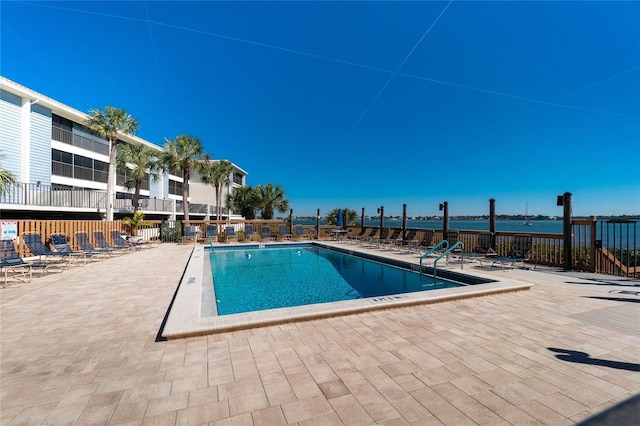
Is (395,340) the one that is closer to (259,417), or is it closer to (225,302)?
(259,417)

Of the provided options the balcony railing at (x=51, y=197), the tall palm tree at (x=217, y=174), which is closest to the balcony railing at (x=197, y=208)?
the tall palm tree at (x=217, y=174)

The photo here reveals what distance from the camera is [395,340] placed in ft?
11.3

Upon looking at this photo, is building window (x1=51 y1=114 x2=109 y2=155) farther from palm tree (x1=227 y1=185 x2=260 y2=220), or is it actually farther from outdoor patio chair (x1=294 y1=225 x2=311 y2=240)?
outdoor patio chair (x1=294 y1=225 x2=311 y2=240)

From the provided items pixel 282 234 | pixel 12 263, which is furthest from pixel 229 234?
pixel 12 263

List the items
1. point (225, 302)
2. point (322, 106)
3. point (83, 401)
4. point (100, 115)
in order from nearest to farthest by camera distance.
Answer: point (83, 401)
point (225, 302)
point (100, 115)
point (322, 106)

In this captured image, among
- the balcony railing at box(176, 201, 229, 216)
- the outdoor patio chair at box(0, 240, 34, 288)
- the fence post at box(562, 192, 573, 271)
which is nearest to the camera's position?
the outdoor patio chair at box(0, 240, 34, 288)

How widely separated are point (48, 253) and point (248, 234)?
904 cm

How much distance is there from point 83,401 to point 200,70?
1933 centimetres

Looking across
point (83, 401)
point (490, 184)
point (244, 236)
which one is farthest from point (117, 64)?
point (490, 184)

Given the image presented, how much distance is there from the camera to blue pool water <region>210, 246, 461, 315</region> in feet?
21.1

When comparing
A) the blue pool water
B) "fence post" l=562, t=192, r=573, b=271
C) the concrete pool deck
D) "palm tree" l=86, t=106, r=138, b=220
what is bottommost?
the blue pool water

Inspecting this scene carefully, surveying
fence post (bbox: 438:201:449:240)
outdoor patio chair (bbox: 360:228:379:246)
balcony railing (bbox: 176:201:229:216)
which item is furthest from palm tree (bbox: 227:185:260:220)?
fence post (bbox: 438:201:449:240)

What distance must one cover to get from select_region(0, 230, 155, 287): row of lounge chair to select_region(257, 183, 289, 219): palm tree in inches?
684

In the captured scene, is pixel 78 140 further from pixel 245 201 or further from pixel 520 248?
pixel 520 248
